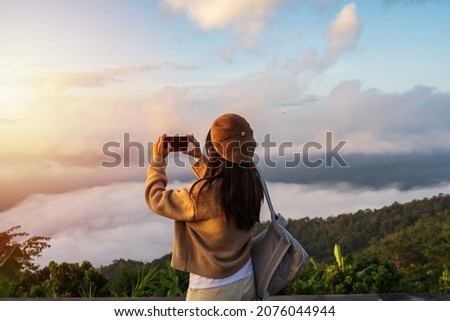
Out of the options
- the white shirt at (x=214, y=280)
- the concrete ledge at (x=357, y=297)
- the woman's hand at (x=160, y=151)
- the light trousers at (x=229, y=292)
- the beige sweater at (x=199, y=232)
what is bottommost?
the concrete ledge at (x=357, y=297)

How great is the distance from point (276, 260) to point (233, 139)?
448mm

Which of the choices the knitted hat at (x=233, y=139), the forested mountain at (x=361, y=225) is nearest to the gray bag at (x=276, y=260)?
the knitted hat at (x=233, y=139)

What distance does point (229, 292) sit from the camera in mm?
2307

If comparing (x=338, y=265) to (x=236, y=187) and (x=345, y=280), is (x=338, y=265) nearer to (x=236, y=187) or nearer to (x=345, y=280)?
(x=345, y=280)

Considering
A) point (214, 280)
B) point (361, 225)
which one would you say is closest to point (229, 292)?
point (214, 280)

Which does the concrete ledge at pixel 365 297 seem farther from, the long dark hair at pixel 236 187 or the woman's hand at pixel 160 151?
the woman's hand at pixel 160 151

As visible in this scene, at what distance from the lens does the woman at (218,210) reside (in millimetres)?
2234

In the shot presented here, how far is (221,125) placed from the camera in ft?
7.58

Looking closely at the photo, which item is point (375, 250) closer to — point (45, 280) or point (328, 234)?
point (328, 234)

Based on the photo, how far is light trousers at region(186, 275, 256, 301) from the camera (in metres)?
2.30

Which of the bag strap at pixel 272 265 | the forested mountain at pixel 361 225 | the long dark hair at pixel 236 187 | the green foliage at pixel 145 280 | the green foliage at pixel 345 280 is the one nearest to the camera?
the long dark hair at pixel 236 187

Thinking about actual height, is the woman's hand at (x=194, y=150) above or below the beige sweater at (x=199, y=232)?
above
